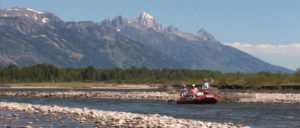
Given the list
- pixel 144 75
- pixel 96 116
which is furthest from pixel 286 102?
pixel 144 75

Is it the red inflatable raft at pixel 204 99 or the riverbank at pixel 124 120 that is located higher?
the red inflatable raft at pixel 204 99

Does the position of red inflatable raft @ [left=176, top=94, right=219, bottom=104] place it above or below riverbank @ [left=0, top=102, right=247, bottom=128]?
above

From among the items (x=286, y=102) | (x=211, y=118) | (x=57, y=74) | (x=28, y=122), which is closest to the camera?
(x=28, y=122)

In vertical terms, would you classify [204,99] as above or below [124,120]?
above

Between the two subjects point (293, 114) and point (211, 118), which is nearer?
point (211, 118)

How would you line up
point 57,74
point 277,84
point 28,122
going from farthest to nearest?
point 57,74, point 277,84, point 28,122

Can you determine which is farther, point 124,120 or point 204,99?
A: point 204,99

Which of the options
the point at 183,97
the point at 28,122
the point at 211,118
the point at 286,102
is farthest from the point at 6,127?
the point at 286,102

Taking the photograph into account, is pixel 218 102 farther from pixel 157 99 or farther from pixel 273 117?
pixel 273 117

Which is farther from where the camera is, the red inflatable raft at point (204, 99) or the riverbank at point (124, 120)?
the red inflatable raft at point (204, 99)

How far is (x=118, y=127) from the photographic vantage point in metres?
24.8

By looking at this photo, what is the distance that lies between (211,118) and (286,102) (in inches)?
677

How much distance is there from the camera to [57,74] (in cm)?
18638

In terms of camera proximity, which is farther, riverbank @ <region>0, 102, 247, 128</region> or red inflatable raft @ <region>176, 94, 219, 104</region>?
red inflatable raft @ <region>176, 94, 219, 104</region>
